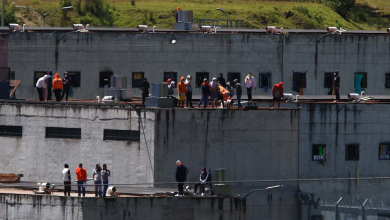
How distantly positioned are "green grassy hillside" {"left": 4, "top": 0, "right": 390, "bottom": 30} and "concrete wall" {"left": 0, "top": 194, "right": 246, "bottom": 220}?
54.3 m

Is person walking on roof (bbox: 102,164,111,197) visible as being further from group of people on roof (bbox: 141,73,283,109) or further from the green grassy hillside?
the green grassy hillside

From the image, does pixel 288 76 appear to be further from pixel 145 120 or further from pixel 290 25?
pixel 290 25

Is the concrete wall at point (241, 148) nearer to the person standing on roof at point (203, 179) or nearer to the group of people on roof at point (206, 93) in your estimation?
the group of people on roof at point (206, 93)

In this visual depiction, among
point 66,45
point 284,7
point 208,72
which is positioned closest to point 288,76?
point 208,72

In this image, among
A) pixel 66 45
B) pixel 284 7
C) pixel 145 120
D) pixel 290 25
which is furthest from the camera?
pixel 284 7

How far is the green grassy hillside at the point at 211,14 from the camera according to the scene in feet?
312

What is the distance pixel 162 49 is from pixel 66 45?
581 cm

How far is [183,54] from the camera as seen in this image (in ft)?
185

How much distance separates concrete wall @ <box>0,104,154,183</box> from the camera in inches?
1711

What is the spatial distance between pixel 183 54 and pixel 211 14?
42.6 meters

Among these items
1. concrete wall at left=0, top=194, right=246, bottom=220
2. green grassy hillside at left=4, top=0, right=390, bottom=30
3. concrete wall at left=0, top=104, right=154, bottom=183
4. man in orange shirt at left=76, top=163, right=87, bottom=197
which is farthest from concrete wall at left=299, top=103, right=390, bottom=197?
green grassy hillside at left=4, top=0, right=390, bottom=30

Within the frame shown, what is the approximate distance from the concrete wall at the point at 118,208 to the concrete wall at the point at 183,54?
676 inches

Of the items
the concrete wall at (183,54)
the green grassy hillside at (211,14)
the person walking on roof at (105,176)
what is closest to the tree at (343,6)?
the green grassy hillside at (211,14)

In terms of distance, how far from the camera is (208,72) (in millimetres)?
56312
